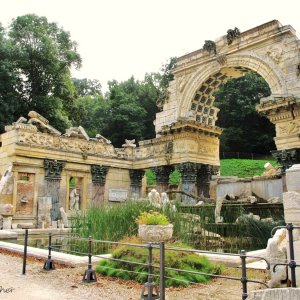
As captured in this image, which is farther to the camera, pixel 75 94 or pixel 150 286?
pixel 75 94

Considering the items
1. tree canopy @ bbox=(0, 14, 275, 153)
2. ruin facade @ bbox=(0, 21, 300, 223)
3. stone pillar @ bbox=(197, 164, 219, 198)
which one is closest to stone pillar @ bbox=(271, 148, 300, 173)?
ruin facade @ bbox=(0, 21, 300, 223)

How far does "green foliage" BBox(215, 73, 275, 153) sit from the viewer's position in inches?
1575

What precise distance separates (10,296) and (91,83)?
202ft

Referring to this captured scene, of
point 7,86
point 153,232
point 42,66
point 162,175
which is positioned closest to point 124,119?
point 42,66

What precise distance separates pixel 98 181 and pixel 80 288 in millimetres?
15225

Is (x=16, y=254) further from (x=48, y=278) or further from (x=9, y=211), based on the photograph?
(x=9, y=211)

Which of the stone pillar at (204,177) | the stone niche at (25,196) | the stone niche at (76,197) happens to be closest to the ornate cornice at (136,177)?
the stone niche at (76,197)

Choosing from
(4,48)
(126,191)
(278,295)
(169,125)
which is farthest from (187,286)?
(4,48)

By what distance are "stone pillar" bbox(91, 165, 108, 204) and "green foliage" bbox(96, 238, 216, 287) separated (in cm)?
1404

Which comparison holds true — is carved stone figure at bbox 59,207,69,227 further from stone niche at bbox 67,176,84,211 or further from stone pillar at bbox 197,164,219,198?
stone pillar at bbox 197,164,219,198

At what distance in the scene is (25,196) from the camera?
17.3 metres

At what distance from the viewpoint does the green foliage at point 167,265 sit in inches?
226

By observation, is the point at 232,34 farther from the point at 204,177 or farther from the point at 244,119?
the point at 244,119

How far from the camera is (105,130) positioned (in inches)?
1625
